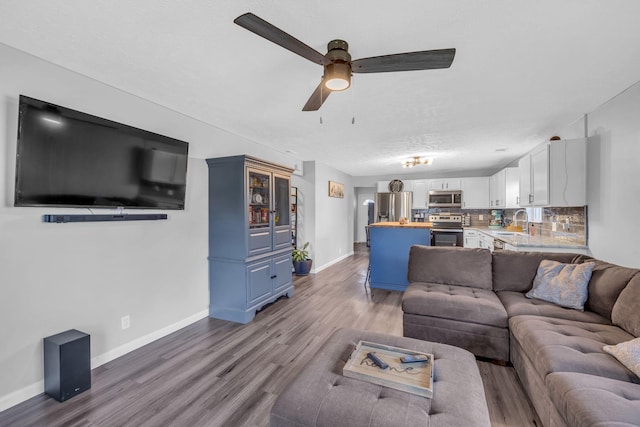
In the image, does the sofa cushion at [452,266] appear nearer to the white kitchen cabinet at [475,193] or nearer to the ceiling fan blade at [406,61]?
the ceiling fan blade at [406,61]

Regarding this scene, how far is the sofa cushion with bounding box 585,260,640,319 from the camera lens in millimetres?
2063

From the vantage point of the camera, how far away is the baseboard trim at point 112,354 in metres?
1.90

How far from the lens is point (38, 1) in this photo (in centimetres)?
150

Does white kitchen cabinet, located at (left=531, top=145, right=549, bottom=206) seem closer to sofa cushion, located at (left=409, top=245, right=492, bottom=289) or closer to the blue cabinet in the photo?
sofa cushion, located at (left=409, top=245, right=492, bottom=289)

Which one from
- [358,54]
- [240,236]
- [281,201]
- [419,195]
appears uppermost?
[358,54]

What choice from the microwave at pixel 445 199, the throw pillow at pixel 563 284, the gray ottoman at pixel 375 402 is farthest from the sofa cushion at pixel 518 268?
the microwave at pixel 445 199

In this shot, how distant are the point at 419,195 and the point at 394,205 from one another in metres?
0.70

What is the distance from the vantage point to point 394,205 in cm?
733

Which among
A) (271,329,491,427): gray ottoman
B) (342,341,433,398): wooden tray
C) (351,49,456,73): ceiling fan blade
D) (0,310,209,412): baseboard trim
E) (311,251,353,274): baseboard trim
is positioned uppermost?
(351,49,456,73): ceiling fan blade

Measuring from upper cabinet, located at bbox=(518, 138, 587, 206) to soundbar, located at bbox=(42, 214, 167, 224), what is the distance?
4559 mm

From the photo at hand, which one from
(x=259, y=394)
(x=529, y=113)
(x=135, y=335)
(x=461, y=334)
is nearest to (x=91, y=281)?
(x=135, y=335)

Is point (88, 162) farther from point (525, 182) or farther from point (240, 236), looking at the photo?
point (525, 182)

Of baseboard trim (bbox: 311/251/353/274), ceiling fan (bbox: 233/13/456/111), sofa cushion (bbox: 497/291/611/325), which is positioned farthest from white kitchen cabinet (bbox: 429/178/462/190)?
ceiling fan (bbox: 233/13/456/111)

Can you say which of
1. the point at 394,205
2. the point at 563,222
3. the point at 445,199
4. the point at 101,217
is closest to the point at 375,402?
the point at 101,217
